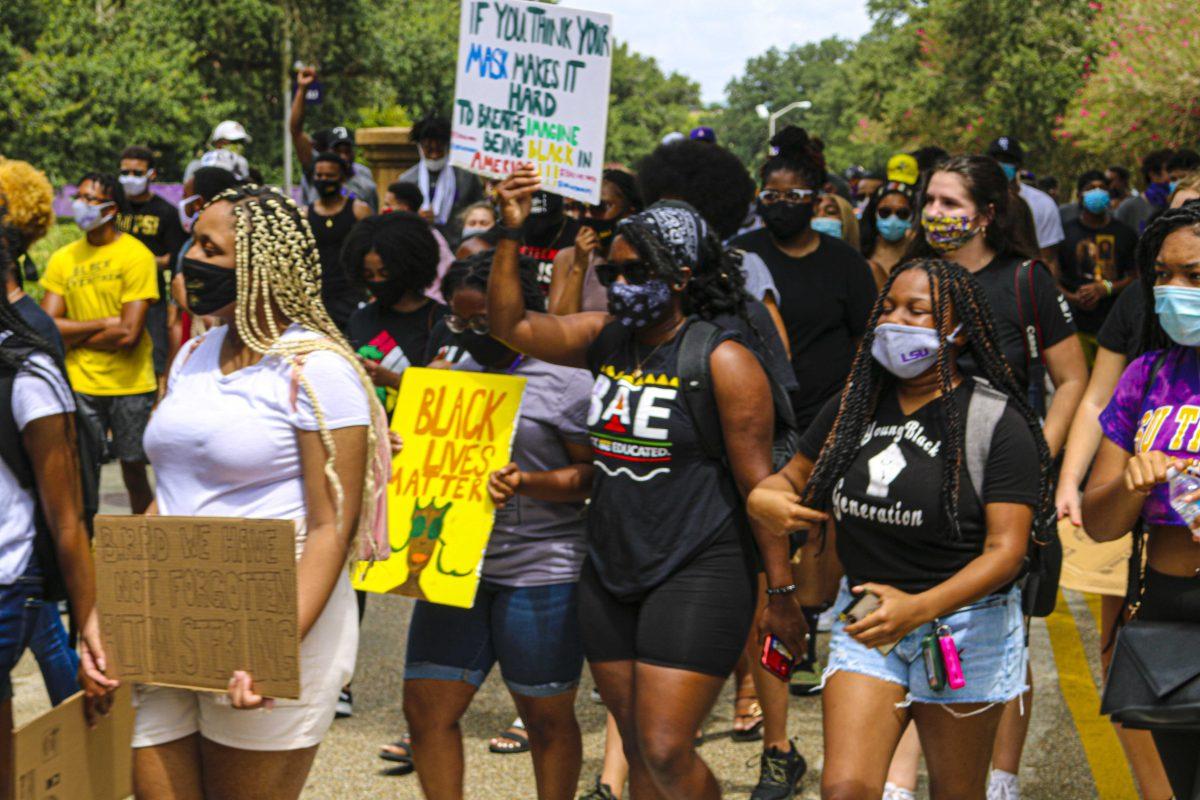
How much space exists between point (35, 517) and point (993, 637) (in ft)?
8.24

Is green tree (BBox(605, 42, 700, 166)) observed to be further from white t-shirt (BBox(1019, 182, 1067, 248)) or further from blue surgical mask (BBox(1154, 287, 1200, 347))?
blue surgical mask (BBox(1154, 287, 1200, 347))

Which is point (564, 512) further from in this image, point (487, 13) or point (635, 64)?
point (635, 64)

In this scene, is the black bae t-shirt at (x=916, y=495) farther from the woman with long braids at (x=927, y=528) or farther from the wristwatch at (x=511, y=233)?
the wristwatch at (x=511, y=233)

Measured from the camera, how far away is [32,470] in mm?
4160

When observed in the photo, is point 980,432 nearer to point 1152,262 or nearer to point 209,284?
point 1152,262

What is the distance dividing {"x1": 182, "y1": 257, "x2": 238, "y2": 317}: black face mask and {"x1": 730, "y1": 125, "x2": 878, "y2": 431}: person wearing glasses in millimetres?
3032

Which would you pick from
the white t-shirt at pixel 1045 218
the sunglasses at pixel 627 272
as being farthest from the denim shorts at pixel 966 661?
the white t-shirt at pixel 1045 218

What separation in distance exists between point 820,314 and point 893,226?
2264mm

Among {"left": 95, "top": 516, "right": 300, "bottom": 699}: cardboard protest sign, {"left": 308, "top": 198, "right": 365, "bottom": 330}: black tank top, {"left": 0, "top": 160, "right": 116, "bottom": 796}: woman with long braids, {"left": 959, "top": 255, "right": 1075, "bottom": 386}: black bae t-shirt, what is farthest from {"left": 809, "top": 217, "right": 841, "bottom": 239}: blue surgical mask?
{"left": 95, "top": 516, "right": 300, "bottom": 699}: cardboard protest sign

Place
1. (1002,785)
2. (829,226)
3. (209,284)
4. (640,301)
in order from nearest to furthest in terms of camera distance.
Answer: (209,284), (640,301), (1002,785), (829,226)

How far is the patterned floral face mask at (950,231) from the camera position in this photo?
18.0ft

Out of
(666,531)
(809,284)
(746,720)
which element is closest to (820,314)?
(809,284)

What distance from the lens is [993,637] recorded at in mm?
4074

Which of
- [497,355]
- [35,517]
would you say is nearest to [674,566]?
[497,355]
